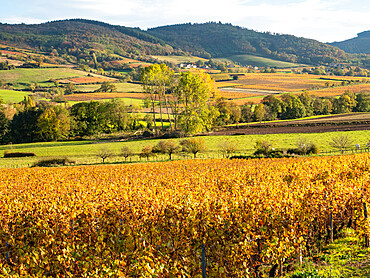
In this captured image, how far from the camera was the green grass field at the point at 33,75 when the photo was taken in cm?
16244

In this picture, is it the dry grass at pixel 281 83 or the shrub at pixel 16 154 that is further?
the dry grass at pixel 281 83

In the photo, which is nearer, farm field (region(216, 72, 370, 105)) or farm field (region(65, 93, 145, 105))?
farm field (region(65, 93, 145, 105))

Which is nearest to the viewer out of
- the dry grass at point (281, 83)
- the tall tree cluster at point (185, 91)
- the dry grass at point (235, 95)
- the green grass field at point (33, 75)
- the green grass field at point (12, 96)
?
the tall tree cluster at point (185, 91)

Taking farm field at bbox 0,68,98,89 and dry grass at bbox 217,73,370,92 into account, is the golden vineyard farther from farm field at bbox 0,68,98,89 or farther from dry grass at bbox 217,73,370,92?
farm field at bbox 0,68,98,89

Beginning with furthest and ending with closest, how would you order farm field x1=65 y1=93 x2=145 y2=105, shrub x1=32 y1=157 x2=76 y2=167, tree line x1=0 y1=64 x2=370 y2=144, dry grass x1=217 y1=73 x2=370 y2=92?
dry grass x1=217 y1=73 x2=370 y2=92 < farm field x1=65 y1=93 x2=145 y2=105 < tree line x1=0 y1=64 x2=370 y2=144 < shrub x1=32 y1=157 x2=76 y2=167

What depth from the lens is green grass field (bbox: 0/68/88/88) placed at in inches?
6395

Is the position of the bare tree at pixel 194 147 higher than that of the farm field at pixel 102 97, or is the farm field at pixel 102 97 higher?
the farm field at pixel 102 97

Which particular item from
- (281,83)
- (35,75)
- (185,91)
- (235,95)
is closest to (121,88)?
(235,95)

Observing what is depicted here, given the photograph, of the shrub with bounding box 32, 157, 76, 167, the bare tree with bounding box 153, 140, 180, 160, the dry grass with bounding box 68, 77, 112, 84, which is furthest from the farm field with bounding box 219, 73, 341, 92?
the shrub with bounding box 32, 157, 76, 167

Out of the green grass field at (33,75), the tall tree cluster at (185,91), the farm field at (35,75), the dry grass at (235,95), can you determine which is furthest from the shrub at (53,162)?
the green grass field at (33,75)

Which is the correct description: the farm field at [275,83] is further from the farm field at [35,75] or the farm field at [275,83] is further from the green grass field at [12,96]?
the green grass field at [12,96]

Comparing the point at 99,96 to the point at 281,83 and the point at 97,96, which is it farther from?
the point at 281,83

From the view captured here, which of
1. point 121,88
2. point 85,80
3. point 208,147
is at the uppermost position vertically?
point 85,80

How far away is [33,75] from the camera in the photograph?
177m
